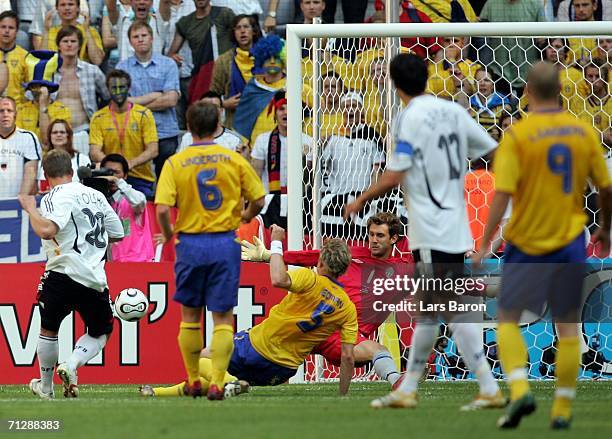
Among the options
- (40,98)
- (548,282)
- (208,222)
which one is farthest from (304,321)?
(40,98)

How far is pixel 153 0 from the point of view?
15.2m

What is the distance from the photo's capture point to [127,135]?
14398mm

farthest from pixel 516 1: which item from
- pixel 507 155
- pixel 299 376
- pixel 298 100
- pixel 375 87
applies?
A: pixel 507 155

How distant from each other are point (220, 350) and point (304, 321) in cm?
149

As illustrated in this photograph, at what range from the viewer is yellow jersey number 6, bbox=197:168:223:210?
7812 millimetres

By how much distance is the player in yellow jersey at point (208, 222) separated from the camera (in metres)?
7.80

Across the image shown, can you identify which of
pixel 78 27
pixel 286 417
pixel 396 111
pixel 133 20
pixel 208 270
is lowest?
pixel 286 417

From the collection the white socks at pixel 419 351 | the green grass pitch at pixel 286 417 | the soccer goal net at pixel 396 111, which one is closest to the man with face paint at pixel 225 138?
the soccer goal net at pixel 396 111

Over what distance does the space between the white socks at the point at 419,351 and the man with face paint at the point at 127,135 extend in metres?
7.64

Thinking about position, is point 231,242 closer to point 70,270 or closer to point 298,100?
point 70,270

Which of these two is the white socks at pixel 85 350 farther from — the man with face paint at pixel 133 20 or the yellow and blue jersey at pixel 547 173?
the man with face paint at pixel 133 20

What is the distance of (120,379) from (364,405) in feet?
14.1

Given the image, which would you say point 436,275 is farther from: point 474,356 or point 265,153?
point 265,153

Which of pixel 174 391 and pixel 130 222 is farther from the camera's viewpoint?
pixel 130 222
